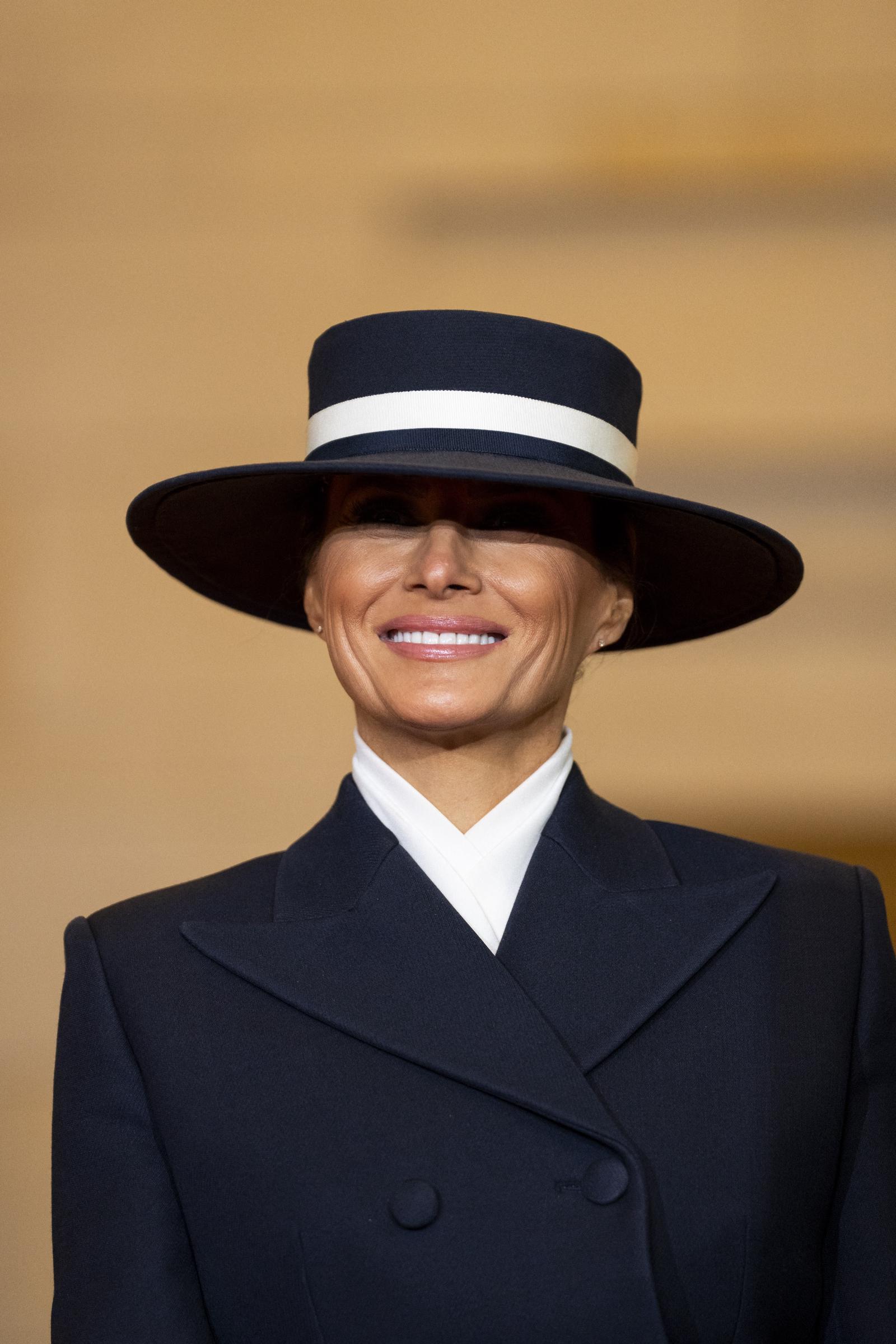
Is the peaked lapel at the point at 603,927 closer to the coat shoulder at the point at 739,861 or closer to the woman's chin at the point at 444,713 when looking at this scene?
the coat shoulder at the point at 739,861

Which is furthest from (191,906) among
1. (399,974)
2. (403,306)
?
(403,306)

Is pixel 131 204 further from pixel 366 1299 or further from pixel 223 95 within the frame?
pixel 366 1299

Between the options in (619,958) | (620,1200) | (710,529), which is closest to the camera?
(620,1200)

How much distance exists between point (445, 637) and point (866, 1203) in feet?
2.08

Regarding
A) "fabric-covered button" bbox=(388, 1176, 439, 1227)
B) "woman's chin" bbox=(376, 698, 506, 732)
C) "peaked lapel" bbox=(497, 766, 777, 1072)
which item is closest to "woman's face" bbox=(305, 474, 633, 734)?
"woman's chin" bbox=(376, 698, 506, 732)

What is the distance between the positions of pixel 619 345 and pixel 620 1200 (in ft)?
5.74

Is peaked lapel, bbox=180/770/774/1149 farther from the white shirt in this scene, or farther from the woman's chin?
the woman's chin

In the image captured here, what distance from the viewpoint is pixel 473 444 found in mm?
1425

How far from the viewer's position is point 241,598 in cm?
178

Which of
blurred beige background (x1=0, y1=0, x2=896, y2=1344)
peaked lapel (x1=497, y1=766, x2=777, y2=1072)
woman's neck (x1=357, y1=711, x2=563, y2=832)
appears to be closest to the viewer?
peaked lapel (x1=497, y1=766, x2=777, y2=1072)

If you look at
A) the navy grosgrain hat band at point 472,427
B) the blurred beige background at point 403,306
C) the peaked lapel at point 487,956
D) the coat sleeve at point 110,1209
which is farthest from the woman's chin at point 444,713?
the blurred beige background at point 403,306

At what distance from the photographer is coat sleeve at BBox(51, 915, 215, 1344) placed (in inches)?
51.9

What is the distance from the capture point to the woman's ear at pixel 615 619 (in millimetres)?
1574

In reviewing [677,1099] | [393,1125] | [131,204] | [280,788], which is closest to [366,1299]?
[393,1125]
